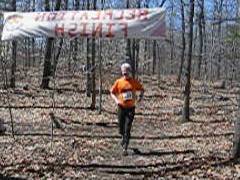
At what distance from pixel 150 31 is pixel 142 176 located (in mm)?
3495

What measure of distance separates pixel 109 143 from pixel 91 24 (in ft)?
11.0

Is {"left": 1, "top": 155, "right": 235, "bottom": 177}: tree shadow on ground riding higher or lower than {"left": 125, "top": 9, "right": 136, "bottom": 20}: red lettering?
lower

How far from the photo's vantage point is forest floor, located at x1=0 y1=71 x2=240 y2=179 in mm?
10780

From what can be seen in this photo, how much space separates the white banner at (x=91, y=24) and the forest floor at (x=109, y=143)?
8.87ft

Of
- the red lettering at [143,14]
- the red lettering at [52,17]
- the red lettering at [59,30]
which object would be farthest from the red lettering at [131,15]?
the red lettering at [52,17]

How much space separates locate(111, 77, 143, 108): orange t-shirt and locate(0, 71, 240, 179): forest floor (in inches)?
47.5

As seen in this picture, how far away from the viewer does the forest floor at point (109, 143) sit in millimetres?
10780

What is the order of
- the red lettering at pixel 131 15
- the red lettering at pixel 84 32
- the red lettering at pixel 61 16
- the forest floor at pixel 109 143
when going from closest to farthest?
1. the forest floor at pixel 109 143
2. the red lettering at pixel 131 15
3. the red lettering at pixel 84 32
4. the red lettering at pixel 61 16

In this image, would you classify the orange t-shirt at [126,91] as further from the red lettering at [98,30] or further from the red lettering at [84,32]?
the red lettering at [84,32]

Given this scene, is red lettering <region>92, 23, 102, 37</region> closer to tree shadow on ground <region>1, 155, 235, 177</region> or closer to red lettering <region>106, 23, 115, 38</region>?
red lettering <region>106, 23, 115, 38</region>

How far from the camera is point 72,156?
1238 centimetres

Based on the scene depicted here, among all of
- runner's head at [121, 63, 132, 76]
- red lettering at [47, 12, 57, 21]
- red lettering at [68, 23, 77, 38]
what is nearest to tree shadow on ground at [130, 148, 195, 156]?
runner's head at [121, 63, 132, 76]

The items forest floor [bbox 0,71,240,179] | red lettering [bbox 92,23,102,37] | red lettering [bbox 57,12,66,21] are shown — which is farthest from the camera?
red lettering [bbox 57,12,66,21]

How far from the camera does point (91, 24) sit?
12.9 m
